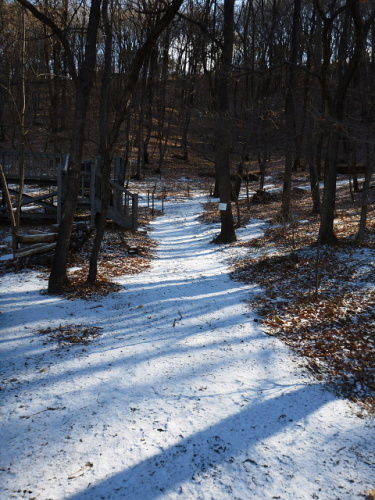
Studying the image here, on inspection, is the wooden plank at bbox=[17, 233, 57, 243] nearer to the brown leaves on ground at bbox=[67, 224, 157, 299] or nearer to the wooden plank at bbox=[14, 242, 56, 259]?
the wooden plank at bbox=[14, 242, 56, 259]

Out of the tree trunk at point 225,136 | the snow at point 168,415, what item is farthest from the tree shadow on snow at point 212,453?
the tree trunk at point 225,136

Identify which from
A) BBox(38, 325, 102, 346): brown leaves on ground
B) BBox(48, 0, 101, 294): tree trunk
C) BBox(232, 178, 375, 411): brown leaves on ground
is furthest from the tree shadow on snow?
BBox(48, 0, 101, 294): tree trunk

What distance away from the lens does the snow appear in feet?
9.64

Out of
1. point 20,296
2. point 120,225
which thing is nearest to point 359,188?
point 120,225

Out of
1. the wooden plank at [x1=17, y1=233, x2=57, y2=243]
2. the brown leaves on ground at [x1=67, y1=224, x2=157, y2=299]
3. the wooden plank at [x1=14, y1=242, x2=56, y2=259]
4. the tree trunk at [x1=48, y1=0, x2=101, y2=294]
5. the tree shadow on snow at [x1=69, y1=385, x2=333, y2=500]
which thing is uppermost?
the tree trunk at [x1=48, y1=0, x2=101, y2=294]

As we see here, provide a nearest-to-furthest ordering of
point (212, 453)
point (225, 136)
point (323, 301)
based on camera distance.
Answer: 1. point (212, 453)
2. point (323, 301)
3. point (225, 136)

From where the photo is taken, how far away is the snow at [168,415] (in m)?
2.94

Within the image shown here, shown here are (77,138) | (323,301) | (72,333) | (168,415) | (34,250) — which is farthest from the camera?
(34,250)

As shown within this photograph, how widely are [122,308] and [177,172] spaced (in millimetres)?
27501

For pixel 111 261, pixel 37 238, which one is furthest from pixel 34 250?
pixel 111 261

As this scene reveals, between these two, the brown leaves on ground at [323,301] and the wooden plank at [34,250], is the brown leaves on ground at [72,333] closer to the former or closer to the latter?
the brown leaves on ground at [323,301]

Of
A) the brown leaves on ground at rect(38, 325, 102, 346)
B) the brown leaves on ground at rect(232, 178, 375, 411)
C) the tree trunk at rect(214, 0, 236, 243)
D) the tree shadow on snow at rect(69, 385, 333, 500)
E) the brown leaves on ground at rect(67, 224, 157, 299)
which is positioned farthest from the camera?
the tree trunk at rect(214, 0, 236, 243)

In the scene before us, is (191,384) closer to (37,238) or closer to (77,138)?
(77,138)

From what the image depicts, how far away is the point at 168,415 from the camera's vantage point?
374 centimetres
